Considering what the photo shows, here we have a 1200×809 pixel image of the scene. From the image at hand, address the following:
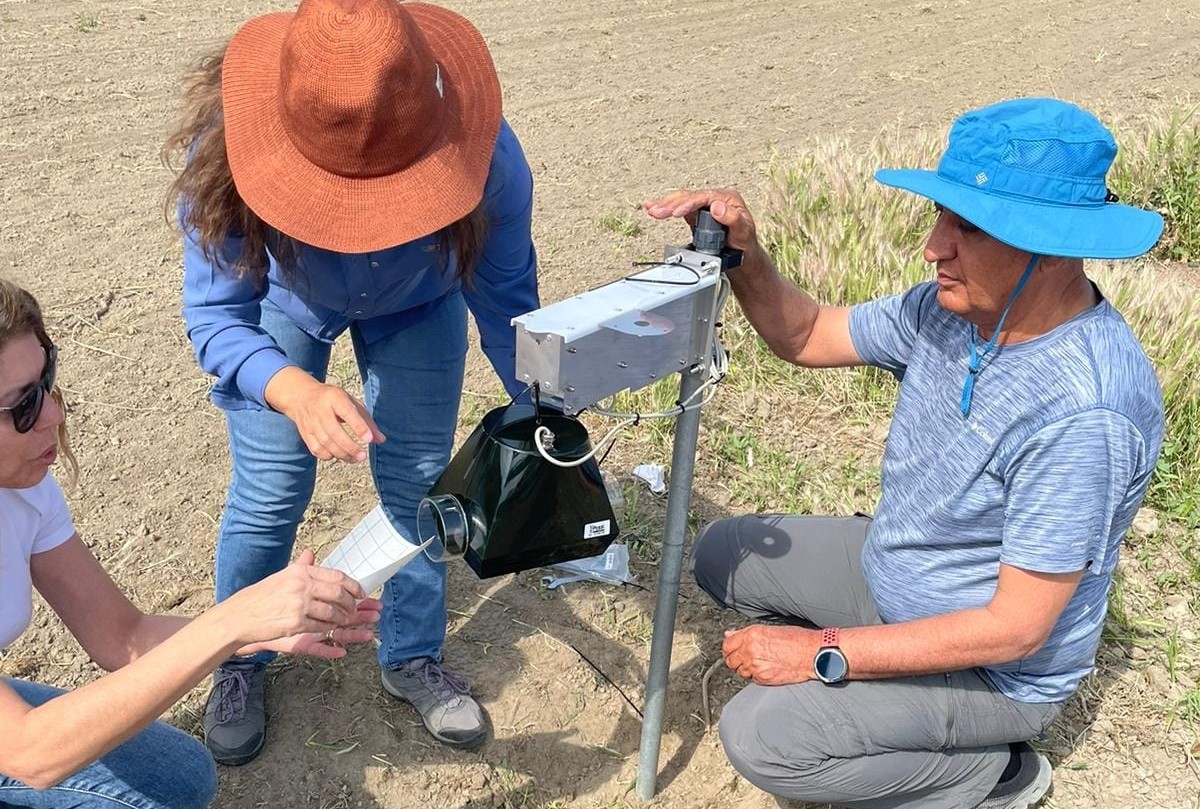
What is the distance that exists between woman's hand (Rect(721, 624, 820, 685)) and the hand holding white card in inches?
27.4

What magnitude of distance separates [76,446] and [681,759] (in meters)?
2.19

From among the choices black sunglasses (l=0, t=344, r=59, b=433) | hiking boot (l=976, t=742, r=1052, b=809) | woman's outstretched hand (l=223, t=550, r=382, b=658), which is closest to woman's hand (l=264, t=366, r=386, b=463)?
woman's outstretched hand (l=223, t=550, r=382, b=658)

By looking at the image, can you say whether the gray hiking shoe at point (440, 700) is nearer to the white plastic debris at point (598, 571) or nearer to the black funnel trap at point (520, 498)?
the white plastic debris at point (598, 571)

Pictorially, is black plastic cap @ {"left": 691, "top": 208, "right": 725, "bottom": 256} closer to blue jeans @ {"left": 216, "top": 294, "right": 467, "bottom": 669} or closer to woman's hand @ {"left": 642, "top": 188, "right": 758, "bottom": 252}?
woman's hand @ {"left": 642, "top": 188, "right": 758, "bottom": 252}

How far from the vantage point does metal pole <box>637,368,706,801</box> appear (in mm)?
2123

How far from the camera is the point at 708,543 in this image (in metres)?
2.79

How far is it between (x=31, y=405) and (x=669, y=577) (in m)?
1.19

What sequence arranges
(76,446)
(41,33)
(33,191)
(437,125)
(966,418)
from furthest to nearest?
(41,33), (33,191), (76,446), (966,418), (437,125)

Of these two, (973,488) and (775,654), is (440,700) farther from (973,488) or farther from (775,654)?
(973,488)

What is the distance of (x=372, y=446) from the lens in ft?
8.18

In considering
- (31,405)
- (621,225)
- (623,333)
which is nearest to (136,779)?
(31,405)

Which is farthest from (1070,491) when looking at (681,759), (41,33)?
(41,33)

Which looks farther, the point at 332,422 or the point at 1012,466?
the point at 1012,466

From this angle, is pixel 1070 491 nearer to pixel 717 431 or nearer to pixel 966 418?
pixel 966 418
